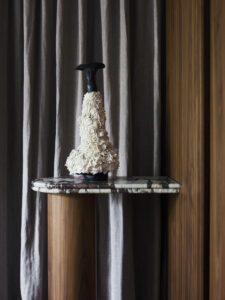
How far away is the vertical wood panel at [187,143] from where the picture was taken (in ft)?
2.35

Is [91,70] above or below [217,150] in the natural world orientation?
above

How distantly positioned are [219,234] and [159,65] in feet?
2.86

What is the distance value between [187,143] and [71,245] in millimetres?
535

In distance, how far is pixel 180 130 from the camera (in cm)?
97

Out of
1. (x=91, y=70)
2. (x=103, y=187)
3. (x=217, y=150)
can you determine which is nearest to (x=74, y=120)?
(x=91, y=70)

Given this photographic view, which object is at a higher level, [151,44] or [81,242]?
[151,44]

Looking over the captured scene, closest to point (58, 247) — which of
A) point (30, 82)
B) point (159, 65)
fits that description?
point (30, 82)

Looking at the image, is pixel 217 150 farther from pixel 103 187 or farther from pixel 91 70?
pixel 91 70

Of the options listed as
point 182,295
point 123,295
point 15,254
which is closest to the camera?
point 182,295

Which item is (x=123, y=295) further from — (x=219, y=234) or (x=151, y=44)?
(x=151, y=44)

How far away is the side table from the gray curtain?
273mm

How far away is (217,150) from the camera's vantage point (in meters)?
0.63

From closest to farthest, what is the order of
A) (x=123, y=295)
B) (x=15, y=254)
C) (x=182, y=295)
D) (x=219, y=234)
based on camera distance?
(x=219, y=234) < (x=182, y=295) < (x=123, y=295) < (x=15, y=254)

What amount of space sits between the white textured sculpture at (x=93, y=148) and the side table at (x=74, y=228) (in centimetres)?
6
